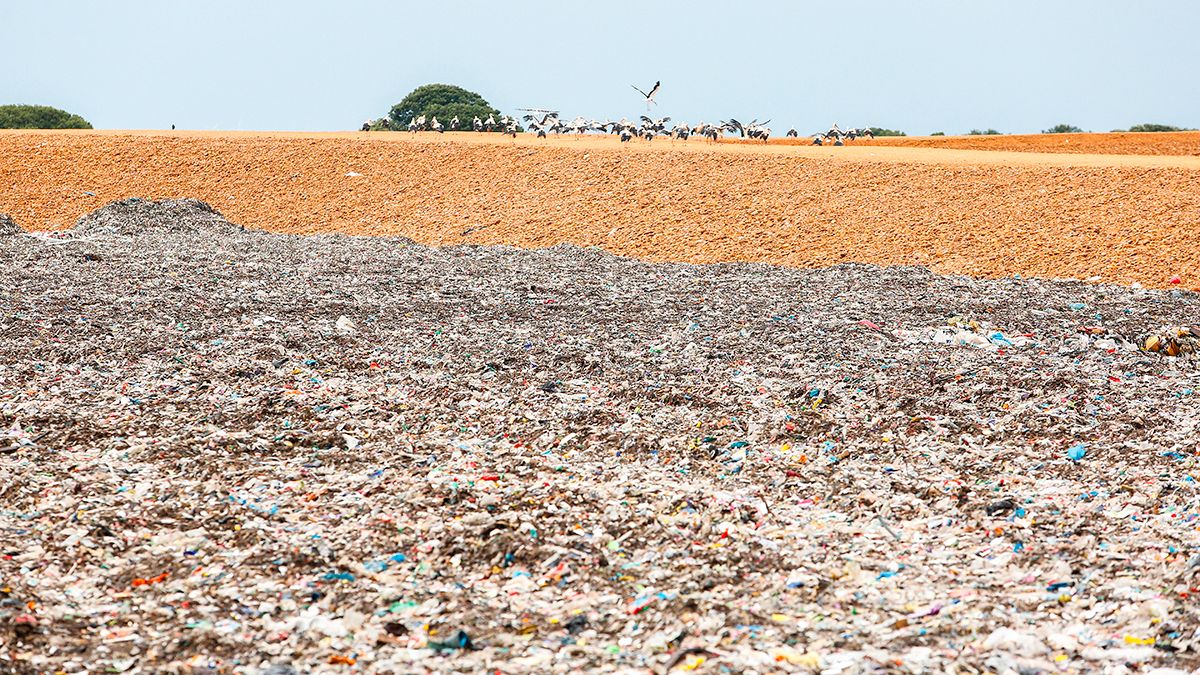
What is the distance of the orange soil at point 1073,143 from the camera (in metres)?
35.2

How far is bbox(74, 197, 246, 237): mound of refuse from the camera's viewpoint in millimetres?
22000

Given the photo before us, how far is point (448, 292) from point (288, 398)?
5225 millimetres

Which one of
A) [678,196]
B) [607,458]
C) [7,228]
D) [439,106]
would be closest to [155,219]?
[7,228]

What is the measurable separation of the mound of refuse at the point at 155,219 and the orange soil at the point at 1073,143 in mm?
20498

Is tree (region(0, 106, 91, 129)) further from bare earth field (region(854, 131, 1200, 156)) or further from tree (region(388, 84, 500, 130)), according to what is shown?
bare earth field (region(854, 131, 1200, 156))

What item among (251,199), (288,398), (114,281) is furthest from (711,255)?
(251,199)

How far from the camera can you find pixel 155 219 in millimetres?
22453

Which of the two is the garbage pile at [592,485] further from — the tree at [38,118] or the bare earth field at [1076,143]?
the tree at [38,118]

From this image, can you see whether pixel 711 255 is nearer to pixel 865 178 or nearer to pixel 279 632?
pixel 865 178

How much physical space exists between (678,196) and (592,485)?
1539 centimetres

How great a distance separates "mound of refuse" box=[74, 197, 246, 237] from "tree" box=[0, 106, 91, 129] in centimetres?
3846

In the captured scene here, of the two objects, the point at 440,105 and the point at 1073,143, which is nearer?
the point at 1073,143

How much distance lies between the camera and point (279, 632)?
528 cm

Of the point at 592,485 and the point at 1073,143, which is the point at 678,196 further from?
the point at 1073,143
